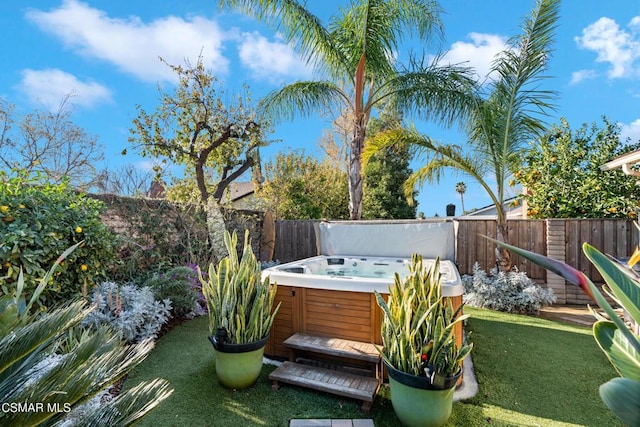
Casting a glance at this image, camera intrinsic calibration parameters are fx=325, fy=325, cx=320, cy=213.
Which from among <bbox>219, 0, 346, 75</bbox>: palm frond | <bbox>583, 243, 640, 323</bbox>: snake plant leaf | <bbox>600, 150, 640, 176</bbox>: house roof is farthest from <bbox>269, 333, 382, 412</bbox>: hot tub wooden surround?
<bbox>219, 0, 346, 75</bbox>: palm frond

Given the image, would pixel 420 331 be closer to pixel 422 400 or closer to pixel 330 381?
pixel 422 400

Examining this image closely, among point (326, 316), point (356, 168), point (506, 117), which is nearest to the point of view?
point (326, 316)

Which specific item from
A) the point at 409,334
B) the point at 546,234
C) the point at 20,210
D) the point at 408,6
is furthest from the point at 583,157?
the point at 20,210

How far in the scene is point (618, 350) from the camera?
0.77m

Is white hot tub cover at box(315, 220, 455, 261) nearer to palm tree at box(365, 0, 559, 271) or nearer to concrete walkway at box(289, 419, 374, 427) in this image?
palm tree at box(365, 0, 559, 271)

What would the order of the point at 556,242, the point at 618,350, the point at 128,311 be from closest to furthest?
the point at 618,350, the point at 128,311, the point at 556,242

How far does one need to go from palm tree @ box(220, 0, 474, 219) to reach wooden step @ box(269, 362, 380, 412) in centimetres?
448

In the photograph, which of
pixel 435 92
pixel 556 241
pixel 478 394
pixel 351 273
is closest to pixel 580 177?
pixel 556 241

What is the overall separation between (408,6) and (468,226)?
4.81 meters

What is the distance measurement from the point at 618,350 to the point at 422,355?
5.43 ft

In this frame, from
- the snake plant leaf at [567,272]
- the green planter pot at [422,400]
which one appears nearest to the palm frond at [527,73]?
the green planter pot at [422,400]

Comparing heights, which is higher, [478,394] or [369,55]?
[369,55]

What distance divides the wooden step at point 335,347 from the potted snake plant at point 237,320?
0.38 meters

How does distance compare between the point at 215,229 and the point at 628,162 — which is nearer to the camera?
the point at 628,162
